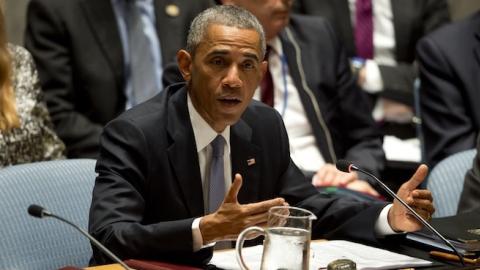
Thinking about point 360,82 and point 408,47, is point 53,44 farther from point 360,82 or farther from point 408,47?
A: point 408,47

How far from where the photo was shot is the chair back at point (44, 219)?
282 cm

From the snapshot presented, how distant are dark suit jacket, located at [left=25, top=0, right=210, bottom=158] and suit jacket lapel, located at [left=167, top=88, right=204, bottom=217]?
1.49m

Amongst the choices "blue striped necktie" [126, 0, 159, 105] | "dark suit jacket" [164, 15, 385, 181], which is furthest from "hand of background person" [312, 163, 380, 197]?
"blue striped necktie" [126, 0, 159, 105]

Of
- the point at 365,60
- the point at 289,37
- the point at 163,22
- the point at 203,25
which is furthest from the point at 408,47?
the point at 203,25

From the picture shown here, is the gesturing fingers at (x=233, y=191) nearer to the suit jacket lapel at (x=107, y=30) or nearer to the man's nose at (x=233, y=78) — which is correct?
the man's nose at (x=233, y=78)

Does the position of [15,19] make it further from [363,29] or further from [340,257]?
[340,257]

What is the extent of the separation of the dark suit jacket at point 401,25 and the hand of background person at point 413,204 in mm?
2227

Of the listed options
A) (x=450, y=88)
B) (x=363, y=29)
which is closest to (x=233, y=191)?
(x=450, y=88)

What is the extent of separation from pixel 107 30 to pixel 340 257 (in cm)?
212

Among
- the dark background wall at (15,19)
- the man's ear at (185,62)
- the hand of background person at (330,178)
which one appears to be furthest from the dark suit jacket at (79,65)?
the man's ear at (185,62)

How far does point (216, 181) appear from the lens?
113 inches

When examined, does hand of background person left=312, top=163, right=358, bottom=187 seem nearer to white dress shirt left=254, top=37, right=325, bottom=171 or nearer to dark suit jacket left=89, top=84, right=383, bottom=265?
white dress shirt left=254, top=37, right=325, bottom=171

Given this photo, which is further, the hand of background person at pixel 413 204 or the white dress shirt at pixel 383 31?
the white dress shirt at pixel 383 31

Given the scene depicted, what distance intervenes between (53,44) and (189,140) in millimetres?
1669
